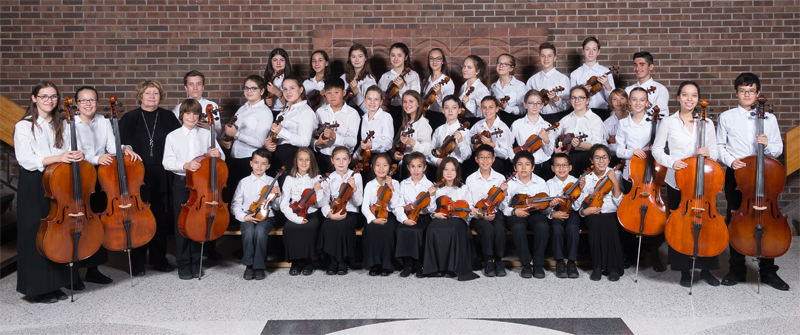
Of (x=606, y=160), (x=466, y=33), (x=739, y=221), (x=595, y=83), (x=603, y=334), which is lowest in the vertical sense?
(x=603, y=334)

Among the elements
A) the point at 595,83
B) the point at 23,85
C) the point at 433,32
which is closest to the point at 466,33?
the point at 433,32

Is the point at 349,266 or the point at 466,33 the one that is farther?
the point at 466,33

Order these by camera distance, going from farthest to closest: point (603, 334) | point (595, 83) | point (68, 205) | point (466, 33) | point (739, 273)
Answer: point (466, 33), point (595, 83), point (739, 273), point (68, 205), point (603, 334)

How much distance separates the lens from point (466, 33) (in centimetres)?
515

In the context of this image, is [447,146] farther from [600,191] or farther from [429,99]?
[600,191]

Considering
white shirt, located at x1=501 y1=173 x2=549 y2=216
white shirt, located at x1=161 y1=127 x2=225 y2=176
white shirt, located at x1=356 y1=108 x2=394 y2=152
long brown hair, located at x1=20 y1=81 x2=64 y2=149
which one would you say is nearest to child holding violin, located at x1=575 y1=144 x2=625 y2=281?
white shirt, located at x1=501 y1=173 x2=549 y2=216

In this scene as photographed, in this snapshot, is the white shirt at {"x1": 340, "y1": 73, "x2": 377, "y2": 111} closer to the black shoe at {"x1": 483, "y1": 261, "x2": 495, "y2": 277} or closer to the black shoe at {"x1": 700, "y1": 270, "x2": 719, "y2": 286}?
the black shoe at {"x1": 483, "y1": 261, "x2": 495, "y2": 277}

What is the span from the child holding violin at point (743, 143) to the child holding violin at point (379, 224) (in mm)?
2030

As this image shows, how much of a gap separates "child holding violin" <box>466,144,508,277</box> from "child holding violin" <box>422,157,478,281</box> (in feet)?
0.30

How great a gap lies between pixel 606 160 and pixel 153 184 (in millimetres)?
2971

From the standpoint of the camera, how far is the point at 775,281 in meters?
3.49

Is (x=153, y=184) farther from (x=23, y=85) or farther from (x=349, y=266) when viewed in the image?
(x=23, y=85)

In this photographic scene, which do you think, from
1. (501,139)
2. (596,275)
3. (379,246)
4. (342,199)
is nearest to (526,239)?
(596,275)

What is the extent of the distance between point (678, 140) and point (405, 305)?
1.90 m
